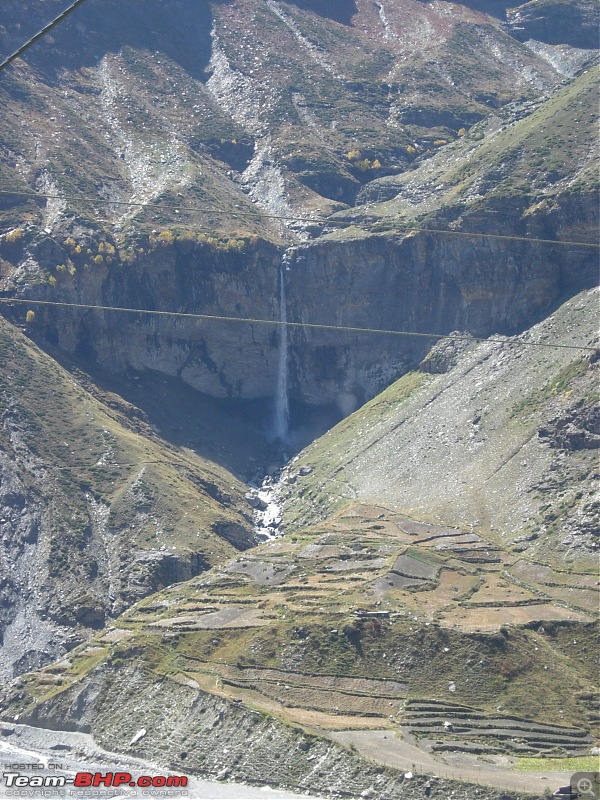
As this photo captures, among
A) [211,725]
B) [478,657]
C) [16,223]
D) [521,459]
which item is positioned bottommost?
[211,725]

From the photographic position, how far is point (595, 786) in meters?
75.8

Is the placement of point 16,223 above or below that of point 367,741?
above

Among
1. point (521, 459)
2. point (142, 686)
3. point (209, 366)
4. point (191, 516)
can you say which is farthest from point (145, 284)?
point (142, 686)

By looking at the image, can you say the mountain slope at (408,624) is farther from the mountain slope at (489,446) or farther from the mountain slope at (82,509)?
the mountain slope at (82,509)

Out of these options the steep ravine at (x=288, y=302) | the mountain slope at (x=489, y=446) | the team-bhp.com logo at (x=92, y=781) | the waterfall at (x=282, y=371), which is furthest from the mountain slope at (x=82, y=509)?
the team-bhp.com logo at (x=92, y=781)

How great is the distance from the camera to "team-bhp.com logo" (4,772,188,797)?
8569cm

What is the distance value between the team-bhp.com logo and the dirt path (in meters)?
10.1

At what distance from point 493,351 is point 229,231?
139ft

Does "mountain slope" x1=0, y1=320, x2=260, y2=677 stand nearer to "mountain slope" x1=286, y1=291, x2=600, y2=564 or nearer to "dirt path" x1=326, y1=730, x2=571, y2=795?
"mountain slope" x1=286, y1=291, x2=600, y2=564

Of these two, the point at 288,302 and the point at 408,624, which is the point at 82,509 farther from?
the point at 408,624

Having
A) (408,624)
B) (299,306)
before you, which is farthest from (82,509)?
(408,624)

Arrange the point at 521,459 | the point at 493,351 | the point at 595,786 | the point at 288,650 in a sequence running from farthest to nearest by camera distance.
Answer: the point at 493,351 → the point at 521,459 → the point at 288,650 → the point at 595,786

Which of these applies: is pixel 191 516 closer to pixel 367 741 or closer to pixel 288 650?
pixel 288 650

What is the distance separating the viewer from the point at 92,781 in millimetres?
88500
